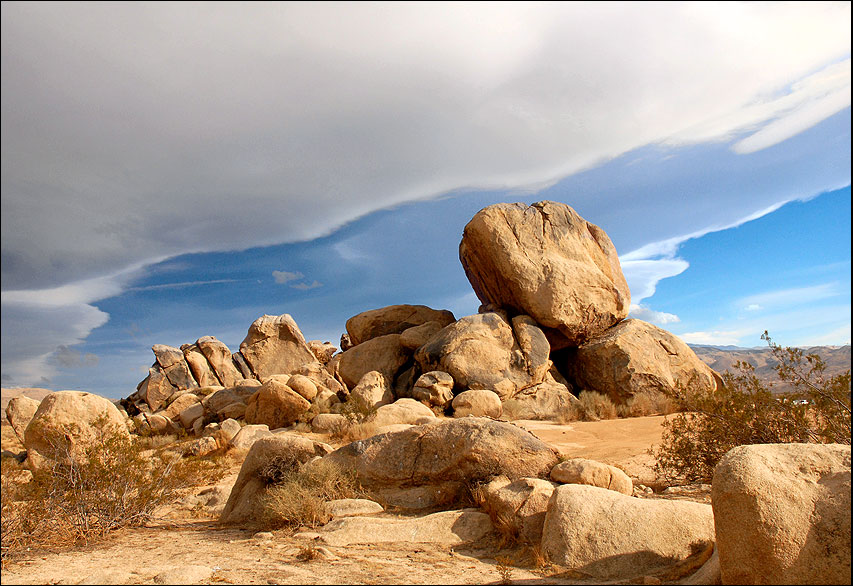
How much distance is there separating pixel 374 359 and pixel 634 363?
33.2 feet

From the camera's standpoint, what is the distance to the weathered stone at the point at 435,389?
1759cm

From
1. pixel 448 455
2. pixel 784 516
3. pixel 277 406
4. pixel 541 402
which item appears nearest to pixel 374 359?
pixel 277 406

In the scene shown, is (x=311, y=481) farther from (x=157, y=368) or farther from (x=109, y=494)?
(x=157, y=368)

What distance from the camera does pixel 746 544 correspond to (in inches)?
155

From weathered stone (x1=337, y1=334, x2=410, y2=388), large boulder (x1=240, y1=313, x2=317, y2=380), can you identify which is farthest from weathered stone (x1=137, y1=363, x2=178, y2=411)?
weathered stone (x1=337, y1=334, x2=410, y2=388)

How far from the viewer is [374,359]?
22.3m

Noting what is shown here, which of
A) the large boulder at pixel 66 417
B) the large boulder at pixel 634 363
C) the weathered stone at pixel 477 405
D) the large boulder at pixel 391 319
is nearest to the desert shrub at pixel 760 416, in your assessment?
the weathered stone at pixel 477 405

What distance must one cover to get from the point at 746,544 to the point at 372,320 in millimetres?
→ 21610

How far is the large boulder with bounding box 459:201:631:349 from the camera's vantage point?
20812 mm

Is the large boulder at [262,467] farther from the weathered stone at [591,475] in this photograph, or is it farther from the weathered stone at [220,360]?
the weathered stone at [220,360]

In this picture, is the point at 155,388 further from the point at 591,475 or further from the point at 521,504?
the point at 591,475

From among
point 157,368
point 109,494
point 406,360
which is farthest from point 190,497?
point 157,368

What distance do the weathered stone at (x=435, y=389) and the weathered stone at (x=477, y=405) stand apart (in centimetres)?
50

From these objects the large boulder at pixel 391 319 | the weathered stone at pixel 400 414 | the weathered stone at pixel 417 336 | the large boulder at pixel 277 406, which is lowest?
the weathered stone at pixel 400 414
